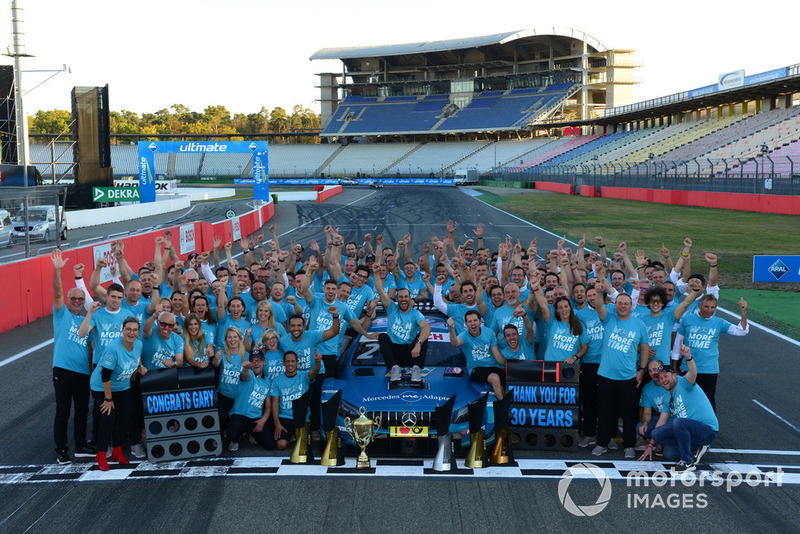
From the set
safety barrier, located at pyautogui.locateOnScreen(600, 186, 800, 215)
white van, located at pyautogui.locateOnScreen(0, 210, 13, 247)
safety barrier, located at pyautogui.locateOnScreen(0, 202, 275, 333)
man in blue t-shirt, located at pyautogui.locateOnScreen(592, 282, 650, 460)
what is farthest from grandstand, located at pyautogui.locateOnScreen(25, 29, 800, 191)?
man in blue t-shirt, located at pyautogui.locateOnScreen(592, 282, 650, 460)

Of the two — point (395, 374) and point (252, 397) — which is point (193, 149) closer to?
point (252, 397)

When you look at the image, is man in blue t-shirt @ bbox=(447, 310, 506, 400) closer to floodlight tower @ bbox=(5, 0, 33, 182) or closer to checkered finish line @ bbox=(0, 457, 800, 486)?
checkered finish line @ bbox=(0, 457, 800, 486)

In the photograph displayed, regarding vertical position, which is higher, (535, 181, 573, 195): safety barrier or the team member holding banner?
(535, 181, 573, 195): safety barrier

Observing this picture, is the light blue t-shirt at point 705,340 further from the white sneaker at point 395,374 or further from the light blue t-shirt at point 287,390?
the light blue t-shirt at point 287,390

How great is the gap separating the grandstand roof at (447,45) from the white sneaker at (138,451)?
105347 millimetres

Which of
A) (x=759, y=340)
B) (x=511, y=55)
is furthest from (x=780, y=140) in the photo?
(x=511, y=55)

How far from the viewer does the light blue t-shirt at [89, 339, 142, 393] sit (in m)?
6.98

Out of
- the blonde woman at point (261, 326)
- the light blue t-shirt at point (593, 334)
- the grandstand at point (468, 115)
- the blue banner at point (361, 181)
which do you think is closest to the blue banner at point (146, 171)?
the blonde woman at point (261, 326)

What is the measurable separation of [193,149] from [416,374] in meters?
41.5

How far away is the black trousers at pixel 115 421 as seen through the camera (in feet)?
23.3

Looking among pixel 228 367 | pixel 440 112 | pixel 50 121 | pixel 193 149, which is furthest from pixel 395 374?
pixel 50 121

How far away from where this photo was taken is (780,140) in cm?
4912

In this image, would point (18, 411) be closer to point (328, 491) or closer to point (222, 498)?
point (222, 498)

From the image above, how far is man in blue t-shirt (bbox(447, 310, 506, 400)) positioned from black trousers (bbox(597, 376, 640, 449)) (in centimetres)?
102
